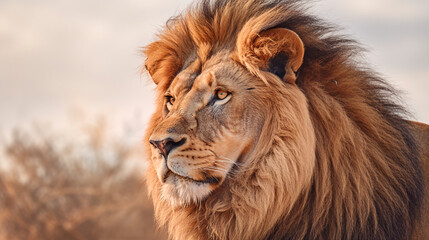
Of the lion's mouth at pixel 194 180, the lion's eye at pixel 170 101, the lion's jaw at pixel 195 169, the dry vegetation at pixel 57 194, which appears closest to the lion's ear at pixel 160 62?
the lion's eye at pixel 170 101

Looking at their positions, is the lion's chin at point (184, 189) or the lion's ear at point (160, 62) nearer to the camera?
the lion's chin at point (184, 189)

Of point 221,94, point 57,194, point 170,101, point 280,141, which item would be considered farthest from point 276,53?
point 57,194

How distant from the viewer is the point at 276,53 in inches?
128

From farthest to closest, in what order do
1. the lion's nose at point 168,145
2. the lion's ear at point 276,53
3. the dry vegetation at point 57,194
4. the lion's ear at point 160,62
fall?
1. the dry vegetation at point 57,194
2. the lion's ear at point 160,62
3. the lion's ear at point 276,53
4. the lion's nose at point 168,145

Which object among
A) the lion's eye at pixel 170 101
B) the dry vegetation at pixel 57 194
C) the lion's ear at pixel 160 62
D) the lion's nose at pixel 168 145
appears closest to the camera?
the lion's nose at pixel 168 145

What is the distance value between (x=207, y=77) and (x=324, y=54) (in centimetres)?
70

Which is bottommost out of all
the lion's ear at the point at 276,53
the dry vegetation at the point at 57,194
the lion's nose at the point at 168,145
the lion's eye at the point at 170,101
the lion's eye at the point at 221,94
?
the dry vegetation at the point at 57,194

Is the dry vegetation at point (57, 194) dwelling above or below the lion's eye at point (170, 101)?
below

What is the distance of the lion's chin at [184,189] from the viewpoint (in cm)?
310

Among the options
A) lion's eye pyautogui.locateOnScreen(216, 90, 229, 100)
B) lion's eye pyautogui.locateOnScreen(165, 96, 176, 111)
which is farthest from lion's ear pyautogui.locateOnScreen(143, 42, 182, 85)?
lion's eye pyautogui.locateOnScreen(216, 90, 229, 100)

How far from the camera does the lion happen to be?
3113mm

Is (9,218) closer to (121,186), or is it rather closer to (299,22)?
(121,186)

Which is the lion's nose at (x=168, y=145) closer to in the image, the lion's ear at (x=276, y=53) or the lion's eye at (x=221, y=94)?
the lion's eye at (x=221, y=94)

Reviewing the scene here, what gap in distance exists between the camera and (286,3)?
3.53 metres
